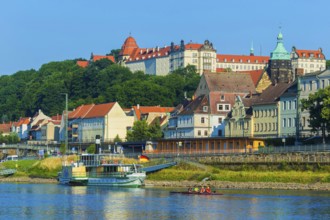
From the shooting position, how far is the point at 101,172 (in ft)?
354

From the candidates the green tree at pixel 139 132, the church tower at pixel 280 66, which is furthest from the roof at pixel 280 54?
the green tree at pixel 139 132

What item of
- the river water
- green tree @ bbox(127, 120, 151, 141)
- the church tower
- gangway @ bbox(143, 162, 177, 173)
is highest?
the church tower

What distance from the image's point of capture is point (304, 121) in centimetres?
11844

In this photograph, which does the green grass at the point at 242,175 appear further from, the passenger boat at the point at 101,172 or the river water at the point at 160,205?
the passenger boat at the point at 101,172

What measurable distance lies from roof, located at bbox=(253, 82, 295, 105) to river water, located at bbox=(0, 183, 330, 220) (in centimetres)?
3298

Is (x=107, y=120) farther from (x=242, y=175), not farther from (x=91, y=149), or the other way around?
(x=242, y=175)

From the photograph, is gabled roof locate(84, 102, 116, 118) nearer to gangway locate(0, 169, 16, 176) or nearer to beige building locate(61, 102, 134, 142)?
beige building locate(61, 102, 134, 142)

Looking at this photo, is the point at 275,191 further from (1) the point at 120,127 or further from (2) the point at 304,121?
(1) the point at 120,127

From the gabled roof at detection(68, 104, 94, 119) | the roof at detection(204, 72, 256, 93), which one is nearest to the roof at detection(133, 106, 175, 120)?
the gabled roof at detection(68, 104, 94, 119)

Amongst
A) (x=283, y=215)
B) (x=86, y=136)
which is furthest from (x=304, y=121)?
(x=86, y=136)

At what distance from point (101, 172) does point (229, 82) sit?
137 feet

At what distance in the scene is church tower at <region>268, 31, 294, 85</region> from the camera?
6752 inches

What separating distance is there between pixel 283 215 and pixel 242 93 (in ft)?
236

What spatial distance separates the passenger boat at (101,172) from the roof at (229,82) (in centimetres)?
3292
